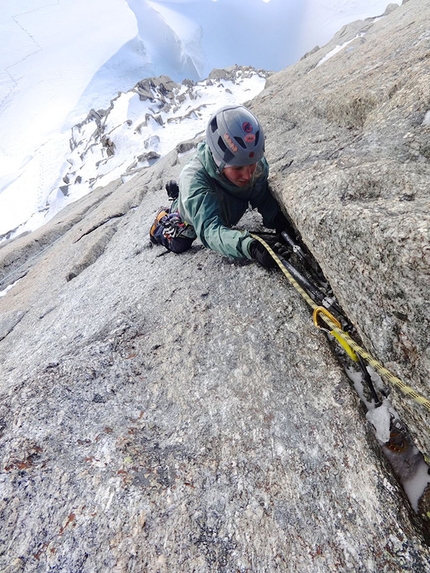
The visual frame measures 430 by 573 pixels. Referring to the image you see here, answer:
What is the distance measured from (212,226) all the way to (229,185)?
0.86m

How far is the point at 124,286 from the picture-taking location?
6.37 meters

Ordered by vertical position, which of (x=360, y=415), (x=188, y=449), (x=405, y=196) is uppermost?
(x=405, y=196)

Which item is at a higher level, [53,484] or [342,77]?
[342,77]

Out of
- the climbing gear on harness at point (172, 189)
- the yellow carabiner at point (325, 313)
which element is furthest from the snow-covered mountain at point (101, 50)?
the yellow carabiner at point (325, 313)

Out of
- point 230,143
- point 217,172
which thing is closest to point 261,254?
point 217,172

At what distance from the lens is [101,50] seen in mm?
80250

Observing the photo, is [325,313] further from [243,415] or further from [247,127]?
[247,127]

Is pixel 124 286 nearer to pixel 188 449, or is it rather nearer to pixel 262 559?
pixel 188 449

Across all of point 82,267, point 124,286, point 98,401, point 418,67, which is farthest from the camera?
point 82,267

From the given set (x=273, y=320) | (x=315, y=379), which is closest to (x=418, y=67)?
(x=273, y=320)

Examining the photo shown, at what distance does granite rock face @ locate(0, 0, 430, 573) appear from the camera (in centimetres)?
234

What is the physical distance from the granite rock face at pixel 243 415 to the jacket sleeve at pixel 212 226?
19.9 inches

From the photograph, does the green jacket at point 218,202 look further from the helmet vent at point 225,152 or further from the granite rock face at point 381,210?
the granite rock face at point 381,210

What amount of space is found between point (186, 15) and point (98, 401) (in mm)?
129809
